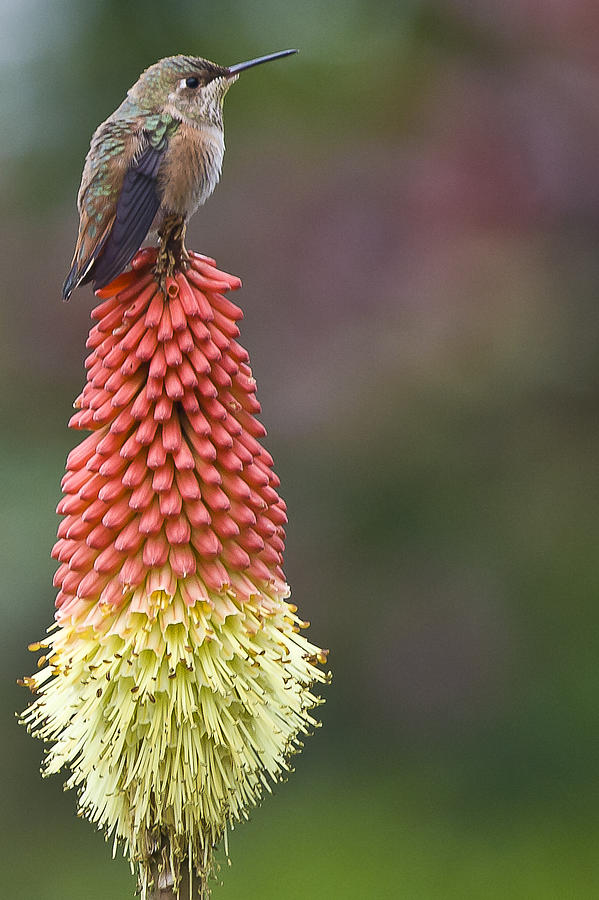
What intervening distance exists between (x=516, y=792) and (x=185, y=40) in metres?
4.84

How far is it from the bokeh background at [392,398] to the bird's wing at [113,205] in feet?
8.45

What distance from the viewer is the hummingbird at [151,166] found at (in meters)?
2.17

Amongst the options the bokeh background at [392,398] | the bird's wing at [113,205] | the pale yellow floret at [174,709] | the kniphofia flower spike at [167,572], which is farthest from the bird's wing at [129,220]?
the bokeh background at [392,398]

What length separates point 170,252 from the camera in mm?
2291

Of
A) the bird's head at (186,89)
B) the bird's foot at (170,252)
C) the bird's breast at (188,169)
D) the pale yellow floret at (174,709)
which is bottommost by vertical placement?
the pale yellow floret at (174,709)

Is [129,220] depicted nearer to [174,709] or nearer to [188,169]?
[188,169]

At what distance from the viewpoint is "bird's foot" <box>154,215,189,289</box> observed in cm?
227

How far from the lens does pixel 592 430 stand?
17.8 ft

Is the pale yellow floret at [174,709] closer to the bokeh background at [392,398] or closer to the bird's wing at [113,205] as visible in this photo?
the bird's wing at [113,205]

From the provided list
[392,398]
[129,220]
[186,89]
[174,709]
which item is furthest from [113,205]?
[392,398]

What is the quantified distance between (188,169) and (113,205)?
18 cm

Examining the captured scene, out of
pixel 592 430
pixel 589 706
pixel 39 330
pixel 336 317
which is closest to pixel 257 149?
pixel 336 317

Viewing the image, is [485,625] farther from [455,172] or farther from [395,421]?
[455,172]

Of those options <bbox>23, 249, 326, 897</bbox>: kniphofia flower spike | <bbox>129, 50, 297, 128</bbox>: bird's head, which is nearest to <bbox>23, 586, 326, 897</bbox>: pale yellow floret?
<bbox>23, 249, 326, 897</bbox>: kniphofia flower spike
